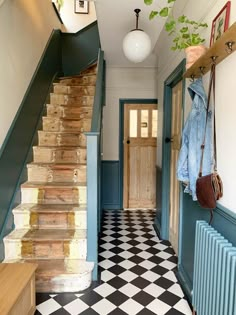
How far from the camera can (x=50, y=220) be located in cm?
255

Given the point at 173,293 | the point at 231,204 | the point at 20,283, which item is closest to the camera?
the point at 231,204

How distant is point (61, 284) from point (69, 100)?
272 cm

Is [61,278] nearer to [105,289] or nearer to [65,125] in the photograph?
[105,289]

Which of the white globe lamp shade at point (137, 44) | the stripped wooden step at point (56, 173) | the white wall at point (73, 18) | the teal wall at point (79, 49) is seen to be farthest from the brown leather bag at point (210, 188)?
the white wall at point (73, 18)

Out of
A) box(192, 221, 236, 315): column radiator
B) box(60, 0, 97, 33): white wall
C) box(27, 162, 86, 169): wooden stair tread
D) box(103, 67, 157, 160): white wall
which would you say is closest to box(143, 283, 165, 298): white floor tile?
box(192, 221, 236, 315): column radiator

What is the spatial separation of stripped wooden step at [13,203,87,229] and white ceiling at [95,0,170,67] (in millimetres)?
2077

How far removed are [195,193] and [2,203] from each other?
1.72 m

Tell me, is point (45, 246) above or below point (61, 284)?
above

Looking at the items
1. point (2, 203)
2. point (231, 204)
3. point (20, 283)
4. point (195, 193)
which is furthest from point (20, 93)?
point (231, 204)

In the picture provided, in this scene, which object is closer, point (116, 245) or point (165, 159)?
point (116, 245)

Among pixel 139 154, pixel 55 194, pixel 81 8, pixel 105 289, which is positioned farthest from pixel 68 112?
A: pixel 81 8

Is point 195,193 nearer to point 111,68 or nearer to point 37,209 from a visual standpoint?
point 37,209

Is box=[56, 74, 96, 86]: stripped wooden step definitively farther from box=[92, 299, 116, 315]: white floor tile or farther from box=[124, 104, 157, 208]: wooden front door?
box=[92, 299, 116, 315]: white floor tile

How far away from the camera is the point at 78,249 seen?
2357mm
